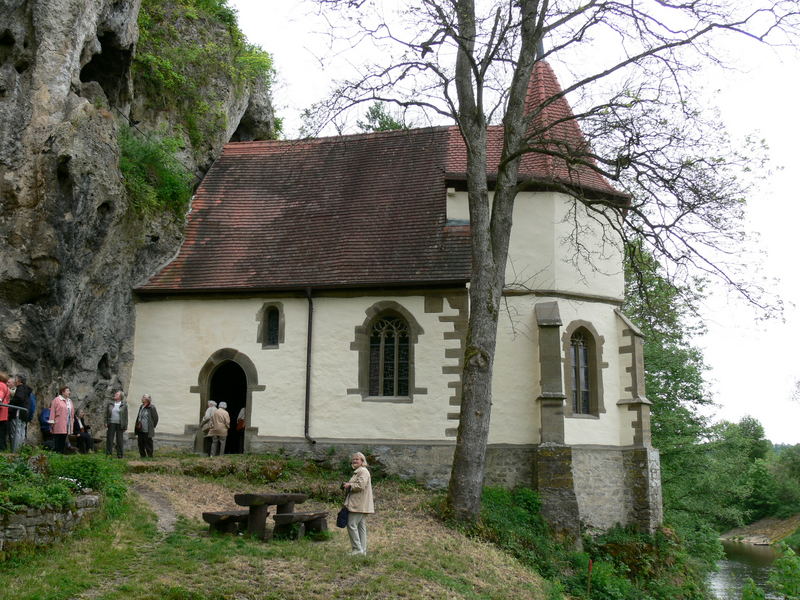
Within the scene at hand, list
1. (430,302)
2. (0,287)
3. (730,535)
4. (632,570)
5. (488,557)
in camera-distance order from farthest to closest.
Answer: (730,535) < (430,302) < (632,570) < (0,287) < (488,557)

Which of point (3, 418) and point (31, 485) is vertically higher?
point (3, 418)

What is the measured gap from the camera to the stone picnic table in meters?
9.73

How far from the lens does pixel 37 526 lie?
28.1ft

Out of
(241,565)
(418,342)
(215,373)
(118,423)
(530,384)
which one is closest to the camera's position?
(241,565)

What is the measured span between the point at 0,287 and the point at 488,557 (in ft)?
32.2

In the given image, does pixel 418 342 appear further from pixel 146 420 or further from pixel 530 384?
pixel 146 420

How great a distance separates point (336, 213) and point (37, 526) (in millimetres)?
11278

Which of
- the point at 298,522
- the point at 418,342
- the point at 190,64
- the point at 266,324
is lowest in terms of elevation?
the point at 298,522

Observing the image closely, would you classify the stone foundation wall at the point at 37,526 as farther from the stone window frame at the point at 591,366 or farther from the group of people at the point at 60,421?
the stone window frame at the point at 591,366

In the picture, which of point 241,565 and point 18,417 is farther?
point 18,417

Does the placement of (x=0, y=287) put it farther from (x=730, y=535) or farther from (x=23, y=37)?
(x=730, y=535)

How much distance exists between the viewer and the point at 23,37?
1435cm

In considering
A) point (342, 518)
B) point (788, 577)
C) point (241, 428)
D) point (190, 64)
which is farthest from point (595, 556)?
point (190, 64)

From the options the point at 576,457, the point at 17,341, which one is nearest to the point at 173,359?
the point at 17,341
